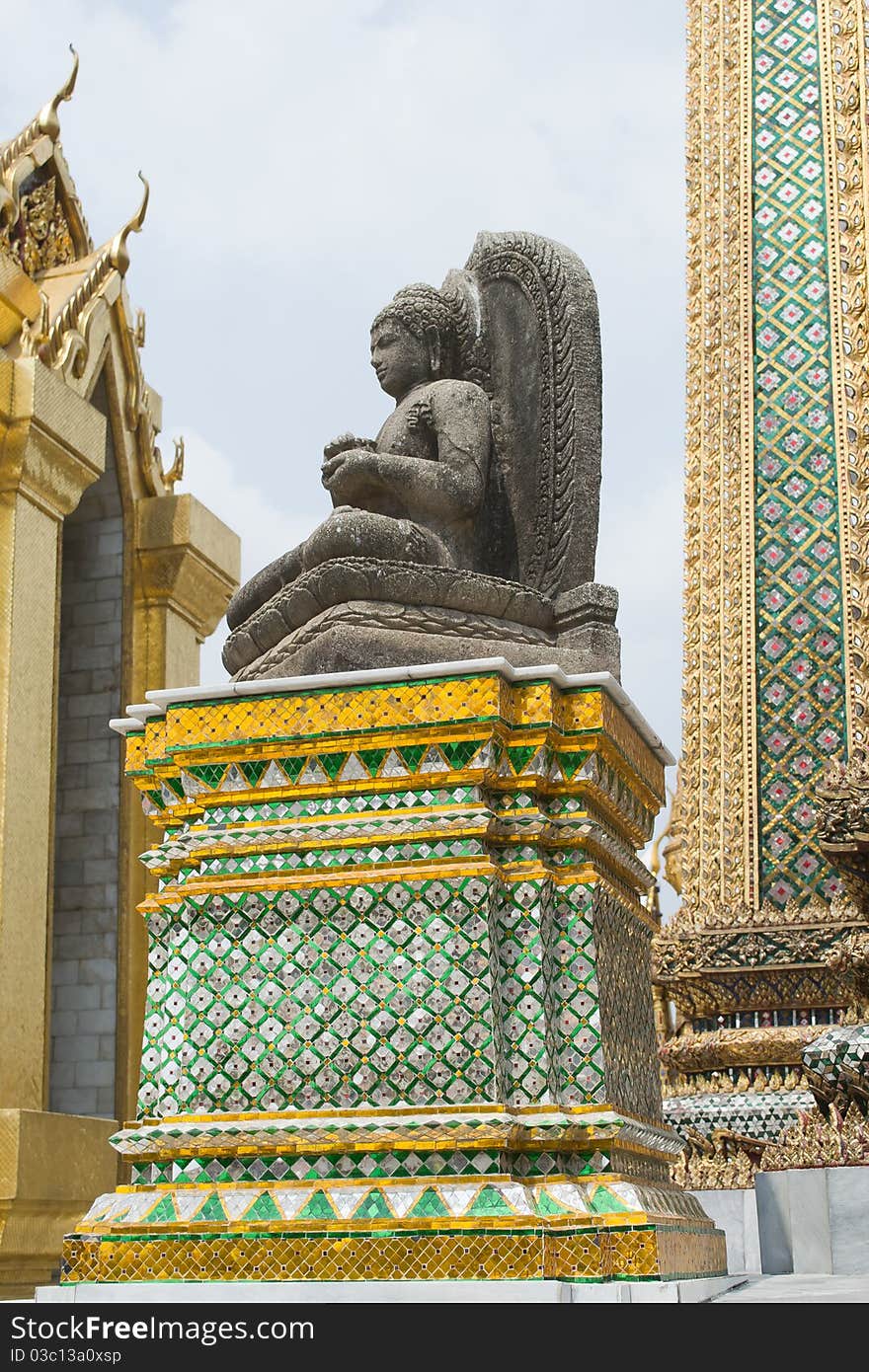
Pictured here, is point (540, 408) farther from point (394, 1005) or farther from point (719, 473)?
point (719, 473)

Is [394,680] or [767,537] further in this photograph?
[767,537]

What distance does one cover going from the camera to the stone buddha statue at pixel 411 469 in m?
4.15

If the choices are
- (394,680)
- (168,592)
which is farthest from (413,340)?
(168,592)

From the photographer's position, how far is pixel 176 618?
12047 mm

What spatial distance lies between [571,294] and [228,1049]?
2207 mm

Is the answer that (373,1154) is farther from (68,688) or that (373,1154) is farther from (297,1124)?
(68,688)

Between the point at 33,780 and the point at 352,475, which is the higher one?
the point at 33,780

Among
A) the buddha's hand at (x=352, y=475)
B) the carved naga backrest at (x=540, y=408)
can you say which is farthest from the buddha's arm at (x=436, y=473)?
the carved naga backrest at (x=540, y=408)

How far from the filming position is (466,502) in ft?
14.3

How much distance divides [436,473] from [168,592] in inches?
308

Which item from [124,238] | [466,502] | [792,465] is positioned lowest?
[466,502]

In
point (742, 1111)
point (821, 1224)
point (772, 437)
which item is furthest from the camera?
point (772, 437)

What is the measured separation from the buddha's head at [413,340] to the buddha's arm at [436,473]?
0.22 metres
